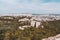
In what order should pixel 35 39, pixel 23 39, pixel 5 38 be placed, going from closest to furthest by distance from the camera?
pixel 23 39
pixel 35 39
pixel 5 38

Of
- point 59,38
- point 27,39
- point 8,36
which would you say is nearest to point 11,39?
point 8,36

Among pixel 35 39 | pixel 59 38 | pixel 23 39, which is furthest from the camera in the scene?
pixel 35 39

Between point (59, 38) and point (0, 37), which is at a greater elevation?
point (59, 38)

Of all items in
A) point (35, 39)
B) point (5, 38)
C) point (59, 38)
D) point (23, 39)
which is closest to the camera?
point (59, 38)

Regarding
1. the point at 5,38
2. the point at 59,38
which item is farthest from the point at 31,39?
→ the point at 59,38

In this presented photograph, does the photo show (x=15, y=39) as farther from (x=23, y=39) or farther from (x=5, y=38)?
(x=5, y=38)

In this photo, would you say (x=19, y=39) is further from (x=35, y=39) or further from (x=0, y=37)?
(x=0, y=37)

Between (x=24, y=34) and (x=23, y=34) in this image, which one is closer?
(x=23, y=34)

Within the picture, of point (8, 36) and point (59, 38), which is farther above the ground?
point (59, 38)

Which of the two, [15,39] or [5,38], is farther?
[5,38]
